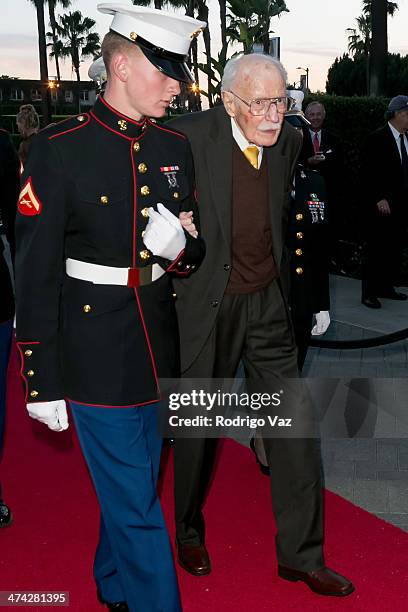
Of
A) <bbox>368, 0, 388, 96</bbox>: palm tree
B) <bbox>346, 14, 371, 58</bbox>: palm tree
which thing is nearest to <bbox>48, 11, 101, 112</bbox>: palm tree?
<bbox>346, 14, 371, 58</bbox>: palm tree

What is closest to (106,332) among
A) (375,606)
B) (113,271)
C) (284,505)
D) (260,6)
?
(113,271)

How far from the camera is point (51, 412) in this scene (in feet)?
9.91

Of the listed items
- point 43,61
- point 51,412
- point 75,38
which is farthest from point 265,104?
point 75,38

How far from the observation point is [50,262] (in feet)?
9.61

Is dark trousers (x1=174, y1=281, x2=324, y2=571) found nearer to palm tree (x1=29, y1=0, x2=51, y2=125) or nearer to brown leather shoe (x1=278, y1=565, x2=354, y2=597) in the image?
brown leather shoe (x1=278, y1=565, x2=354, y2=597)

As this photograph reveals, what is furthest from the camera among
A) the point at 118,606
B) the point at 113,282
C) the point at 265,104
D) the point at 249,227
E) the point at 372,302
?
the point at 372,302

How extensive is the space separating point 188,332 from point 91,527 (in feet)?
3.56

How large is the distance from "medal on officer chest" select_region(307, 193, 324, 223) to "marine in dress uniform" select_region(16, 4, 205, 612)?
1.57 meters

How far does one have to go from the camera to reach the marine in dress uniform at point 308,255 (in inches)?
175

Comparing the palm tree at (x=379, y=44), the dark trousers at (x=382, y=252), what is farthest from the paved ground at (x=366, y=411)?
the palm tree at (x=379, y=44)

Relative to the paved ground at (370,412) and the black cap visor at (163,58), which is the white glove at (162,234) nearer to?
the black cap visor at (163,58)

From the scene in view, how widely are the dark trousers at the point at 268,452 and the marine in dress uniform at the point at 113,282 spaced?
2.18ft

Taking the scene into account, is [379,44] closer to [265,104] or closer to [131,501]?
[265,104]

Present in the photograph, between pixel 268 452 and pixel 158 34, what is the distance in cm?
168
